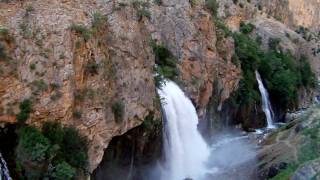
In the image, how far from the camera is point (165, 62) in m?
31.1

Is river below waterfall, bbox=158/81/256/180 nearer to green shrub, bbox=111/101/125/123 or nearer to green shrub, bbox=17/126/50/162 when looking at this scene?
green shrub, bbox=111/101/125/123

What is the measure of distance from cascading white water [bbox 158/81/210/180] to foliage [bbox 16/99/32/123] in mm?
8756

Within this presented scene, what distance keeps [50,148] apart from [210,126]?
16.7m

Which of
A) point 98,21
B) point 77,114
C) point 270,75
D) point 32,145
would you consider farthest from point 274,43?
→ point 32,145

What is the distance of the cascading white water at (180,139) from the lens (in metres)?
25.2

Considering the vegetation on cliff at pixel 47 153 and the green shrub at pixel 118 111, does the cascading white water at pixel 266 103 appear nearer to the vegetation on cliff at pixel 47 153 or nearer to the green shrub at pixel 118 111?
the green shrub at pixel 118 111

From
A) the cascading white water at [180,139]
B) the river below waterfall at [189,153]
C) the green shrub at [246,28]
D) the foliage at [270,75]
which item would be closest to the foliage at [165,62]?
the cascading white water at [180,139]

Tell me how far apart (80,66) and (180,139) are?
844cm

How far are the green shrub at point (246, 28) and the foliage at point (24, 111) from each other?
35.2m

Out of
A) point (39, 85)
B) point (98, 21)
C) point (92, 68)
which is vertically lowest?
point (39, 85)

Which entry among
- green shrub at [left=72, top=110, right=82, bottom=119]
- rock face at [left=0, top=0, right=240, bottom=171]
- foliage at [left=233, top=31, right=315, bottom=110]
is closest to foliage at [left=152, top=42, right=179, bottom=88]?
rock face at [left=0, top=0, right=240, bottom=171]

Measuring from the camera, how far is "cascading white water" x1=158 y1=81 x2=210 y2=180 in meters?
25.2

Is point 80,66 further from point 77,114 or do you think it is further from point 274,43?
point 274,43

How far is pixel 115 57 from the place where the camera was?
2194 centimetres
